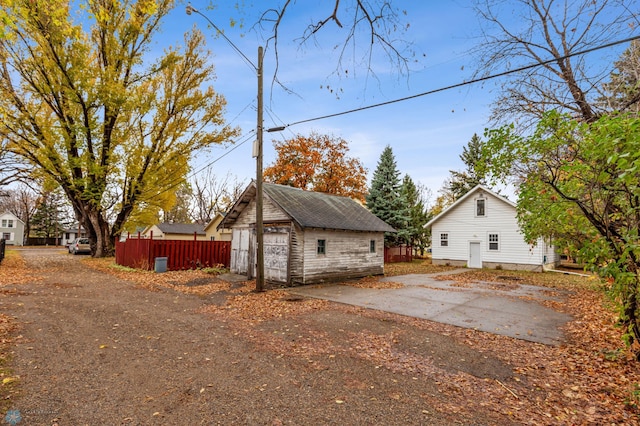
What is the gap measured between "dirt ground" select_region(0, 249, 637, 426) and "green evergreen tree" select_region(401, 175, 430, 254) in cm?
2461

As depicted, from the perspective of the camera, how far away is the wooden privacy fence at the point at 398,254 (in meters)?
29.4

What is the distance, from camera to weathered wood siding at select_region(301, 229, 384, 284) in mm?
14021

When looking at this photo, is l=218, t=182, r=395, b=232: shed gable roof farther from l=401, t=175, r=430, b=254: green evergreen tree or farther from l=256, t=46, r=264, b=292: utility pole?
l=401, t=175, r=430, b=254: green evergreen tree

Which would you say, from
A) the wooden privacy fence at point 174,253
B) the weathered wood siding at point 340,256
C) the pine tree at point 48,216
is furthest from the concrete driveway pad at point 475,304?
the pine tree at point 48,216

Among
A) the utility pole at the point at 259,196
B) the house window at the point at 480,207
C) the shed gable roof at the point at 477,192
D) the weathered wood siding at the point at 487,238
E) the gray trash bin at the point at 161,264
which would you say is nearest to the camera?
the utility pole at the point at 259,196

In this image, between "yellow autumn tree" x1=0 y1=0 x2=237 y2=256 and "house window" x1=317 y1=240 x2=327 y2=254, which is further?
"yellow autumn tree" x1=0 y1=0 x2=237 y2=256

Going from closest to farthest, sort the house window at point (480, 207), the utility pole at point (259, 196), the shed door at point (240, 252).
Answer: the utility pole at point (259, 196)
the shed door at point (240, 252)
the house window at point (480, 207)

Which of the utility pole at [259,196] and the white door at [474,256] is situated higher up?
the utility pole at [259,196]

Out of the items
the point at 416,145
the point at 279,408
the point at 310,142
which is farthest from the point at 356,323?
the point at 310,142

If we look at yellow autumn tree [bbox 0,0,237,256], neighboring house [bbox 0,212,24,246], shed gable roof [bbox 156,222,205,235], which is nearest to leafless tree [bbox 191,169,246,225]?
shed gable roof [bbox 156,222,205,235]

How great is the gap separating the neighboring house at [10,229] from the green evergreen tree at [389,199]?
6131 centimetres

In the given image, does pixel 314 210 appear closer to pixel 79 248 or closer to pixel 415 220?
pixel 415 220

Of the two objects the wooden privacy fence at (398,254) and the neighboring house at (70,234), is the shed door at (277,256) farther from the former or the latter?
the neighboring house at (70,234)

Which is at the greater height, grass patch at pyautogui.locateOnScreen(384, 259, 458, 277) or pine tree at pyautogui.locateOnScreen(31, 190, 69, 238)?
pine tree at pyautogui.locateOnScreen(31, 190, 69, 238)
